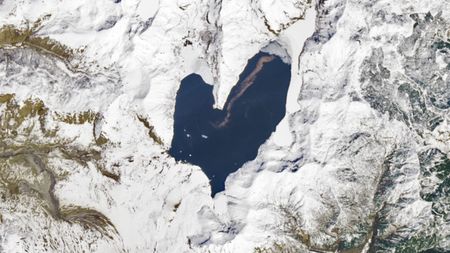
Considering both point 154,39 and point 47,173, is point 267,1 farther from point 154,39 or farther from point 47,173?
point 47,173

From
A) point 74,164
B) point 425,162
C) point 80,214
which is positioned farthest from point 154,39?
point 425,162

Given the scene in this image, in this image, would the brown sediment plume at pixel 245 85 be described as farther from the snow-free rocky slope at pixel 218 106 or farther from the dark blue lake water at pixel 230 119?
the snow-free rocky slope at pixel 218 106

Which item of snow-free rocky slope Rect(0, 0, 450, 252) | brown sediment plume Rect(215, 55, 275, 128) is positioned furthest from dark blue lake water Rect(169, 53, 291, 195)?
snow-free rocky slope Rect(0, 0, 450, 252)

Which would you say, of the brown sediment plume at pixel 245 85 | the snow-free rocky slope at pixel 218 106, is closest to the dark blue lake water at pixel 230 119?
the brown sediment plume at pixel 245 85

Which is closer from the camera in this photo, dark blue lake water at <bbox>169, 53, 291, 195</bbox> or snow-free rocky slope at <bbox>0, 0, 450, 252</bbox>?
snow-free rocky slope at <bbox>0, 0, 450, 252</bbox>

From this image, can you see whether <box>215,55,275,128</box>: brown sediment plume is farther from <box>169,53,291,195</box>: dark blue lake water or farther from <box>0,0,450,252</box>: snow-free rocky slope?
<box>0,0,450,252</box>: snow-free rocky slope

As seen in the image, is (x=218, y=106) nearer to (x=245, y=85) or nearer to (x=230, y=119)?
(x=230, y=119)

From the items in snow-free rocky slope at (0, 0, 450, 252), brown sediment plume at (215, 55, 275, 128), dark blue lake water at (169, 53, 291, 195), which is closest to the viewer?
snow-free rocky slope at (0, 0, 450, 252)

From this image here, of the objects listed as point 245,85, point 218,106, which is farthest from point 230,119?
point 245,85
